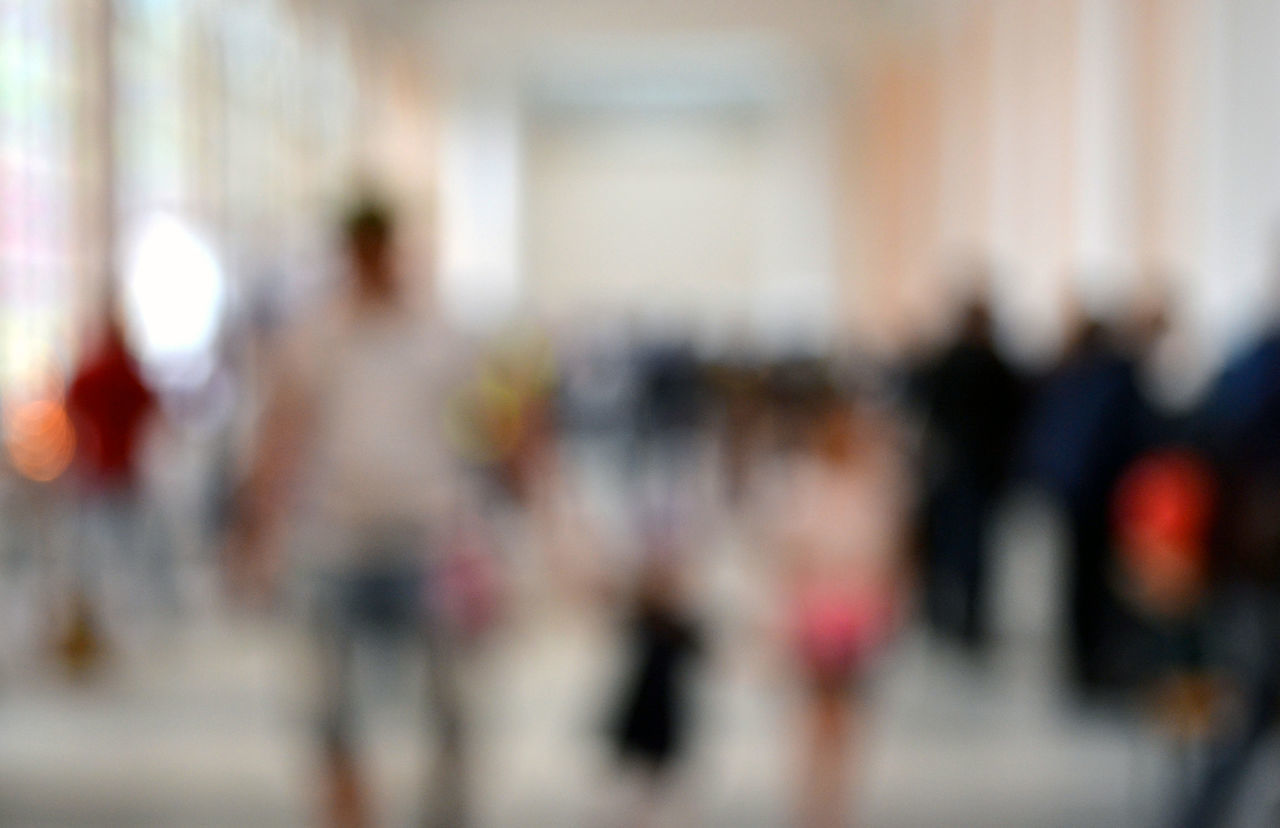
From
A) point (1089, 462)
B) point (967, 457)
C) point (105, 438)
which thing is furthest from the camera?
point (967, 457)

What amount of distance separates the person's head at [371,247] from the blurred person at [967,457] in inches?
178

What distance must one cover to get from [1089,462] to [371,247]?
12.1 feet

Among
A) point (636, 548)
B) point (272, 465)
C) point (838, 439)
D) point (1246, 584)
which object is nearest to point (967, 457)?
point (838, 439)

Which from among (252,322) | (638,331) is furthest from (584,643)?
(638,331)

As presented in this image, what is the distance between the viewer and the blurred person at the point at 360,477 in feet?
17.8

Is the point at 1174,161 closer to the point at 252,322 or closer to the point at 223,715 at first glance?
the point at 252,322

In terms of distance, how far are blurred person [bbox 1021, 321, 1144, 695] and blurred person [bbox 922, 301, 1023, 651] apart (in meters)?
0.83

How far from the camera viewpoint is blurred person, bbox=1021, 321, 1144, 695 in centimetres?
788

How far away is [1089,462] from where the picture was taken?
7973 millimetres

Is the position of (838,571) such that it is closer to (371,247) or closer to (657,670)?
(657,670)

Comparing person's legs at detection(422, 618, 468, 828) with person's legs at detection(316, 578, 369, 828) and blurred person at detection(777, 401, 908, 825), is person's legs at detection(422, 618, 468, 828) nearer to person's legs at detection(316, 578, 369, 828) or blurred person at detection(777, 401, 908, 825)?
person's legs at detection(316, 578, 369, 828)

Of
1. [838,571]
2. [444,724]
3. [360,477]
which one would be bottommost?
[444,724]

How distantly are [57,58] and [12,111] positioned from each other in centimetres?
79

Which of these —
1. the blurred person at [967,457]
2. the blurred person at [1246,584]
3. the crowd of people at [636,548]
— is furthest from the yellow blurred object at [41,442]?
the blurred person at [1246,584]
